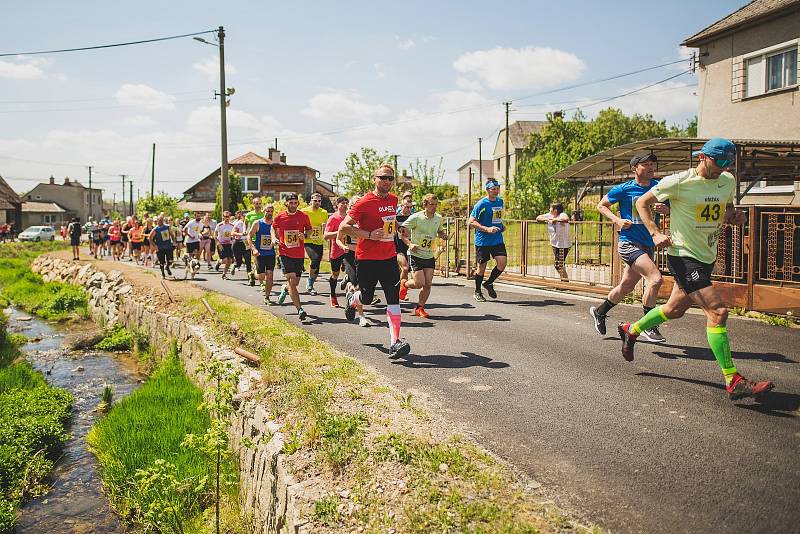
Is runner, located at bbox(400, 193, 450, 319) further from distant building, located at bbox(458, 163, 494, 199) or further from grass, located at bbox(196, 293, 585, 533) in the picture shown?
distant building, located at bbox(458, 163, 494, 199)

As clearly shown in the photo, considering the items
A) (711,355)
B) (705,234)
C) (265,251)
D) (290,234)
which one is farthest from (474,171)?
(705,234)

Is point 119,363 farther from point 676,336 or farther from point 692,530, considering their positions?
point 692,530

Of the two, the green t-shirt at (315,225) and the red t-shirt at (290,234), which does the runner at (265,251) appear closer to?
the green t-shirt at (315,225)

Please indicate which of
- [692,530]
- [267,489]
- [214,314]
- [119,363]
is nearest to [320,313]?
[214,314]

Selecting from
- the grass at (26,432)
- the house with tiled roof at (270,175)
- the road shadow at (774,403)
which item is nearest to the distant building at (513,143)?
the house with tiled roof at (270,175)

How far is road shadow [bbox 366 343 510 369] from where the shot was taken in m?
6.80

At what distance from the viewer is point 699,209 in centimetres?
538

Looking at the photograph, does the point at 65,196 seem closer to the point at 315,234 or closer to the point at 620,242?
the point at 315,234

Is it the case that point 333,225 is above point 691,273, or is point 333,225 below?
above

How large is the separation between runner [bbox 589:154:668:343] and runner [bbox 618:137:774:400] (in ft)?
4.40

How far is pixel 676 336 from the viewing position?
26.3ft

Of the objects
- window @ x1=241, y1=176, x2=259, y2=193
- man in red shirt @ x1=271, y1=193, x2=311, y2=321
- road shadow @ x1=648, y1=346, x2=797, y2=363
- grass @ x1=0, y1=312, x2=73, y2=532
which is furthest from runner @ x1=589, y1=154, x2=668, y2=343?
window @ x1=241, y1=176, x2=259, y2=193

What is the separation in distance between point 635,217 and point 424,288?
11.7ft

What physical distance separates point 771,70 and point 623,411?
57.2 ft
